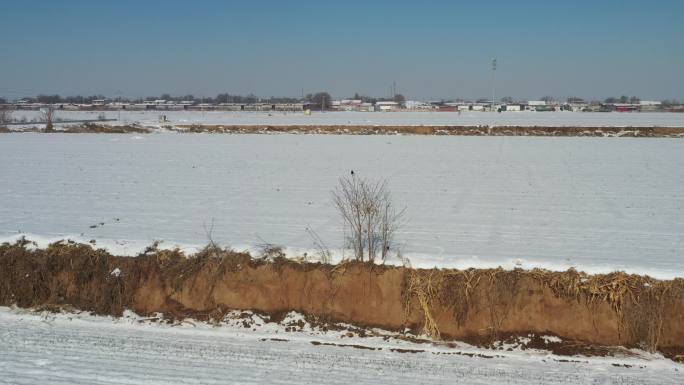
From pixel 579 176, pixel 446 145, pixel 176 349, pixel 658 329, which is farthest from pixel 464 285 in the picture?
pixel 446 145

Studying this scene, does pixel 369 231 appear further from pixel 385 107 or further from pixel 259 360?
pixel 385 107

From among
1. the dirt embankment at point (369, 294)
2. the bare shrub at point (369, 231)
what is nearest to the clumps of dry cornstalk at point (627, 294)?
the dirt embankment at point (369, 294)

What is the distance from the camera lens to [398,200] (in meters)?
16.6

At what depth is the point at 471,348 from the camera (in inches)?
348

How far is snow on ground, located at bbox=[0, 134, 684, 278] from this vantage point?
11.4 meters

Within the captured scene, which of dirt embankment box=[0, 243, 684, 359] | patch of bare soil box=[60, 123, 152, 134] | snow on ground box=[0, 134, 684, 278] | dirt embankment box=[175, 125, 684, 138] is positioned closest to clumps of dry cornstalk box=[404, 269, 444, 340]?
dirt embankment box=[0, 243, 684, 359]

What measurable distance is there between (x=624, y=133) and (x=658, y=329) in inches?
1561

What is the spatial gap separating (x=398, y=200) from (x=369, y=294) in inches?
280

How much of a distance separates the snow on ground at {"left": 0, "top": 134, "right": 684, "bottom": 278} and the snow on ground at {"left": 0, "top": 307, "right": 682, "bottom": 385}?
1905 millimetres

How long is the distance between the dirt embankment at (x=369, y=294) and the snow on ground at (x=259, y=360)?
51 cm

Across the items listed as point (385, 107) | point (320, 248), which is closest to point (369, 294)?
point (320, 248)

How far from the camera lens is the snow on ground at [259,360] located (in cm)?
775

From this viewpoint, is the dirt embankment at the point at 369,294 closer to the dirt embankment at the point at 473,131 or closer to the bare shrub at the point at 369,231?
the bare shrub at the point at 369,231

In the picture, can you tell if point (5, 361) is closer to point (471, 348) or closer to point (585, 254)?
point (471, 348)
